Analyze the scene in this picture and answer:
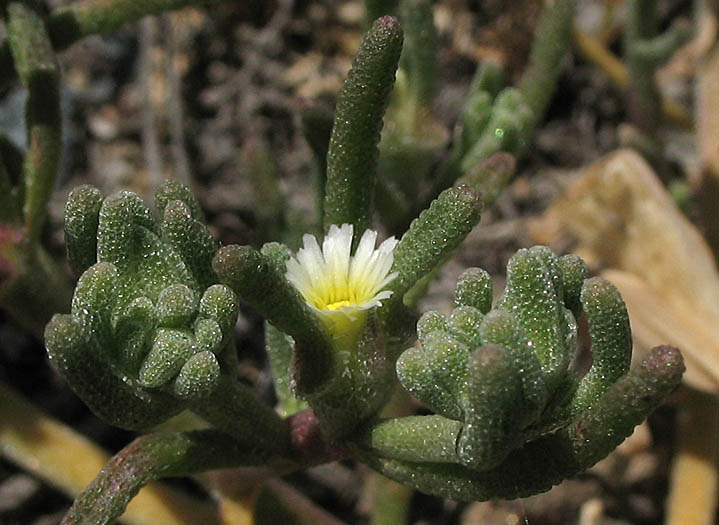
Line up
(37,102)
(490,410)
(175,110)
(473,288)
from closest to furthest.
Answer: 1. (490,410)
2. (473,288)
3. (37,102)
4. (175,110)

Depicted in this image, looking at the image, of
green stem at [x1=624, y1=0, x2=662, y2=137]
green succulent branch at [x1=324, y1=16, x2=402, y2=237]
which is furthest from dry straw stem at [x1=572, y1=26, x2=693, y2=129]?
green succulent branch at [x1=324, y1=16, x2=402, y2=237]

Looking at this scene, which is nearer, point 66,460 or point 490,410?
point 490,410

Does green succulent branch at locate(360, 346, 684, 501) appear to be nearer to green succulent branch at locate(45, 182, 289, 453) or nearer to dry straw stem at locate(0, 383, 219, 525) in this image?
green succulent branch at locate(45, 182, 289, 453)

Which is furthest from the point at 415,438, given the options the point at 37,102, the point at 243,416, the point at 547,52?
the point at 547,52

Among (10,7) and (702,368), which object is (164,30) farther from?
(702,368)

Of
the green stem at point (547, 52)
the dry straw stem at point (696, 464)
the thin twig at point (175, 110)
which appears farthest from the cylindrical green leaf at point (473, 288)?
the thin twig at point (175, 110)

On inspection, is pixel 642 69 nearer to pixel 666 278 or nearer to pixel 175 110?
pixel 666 278
